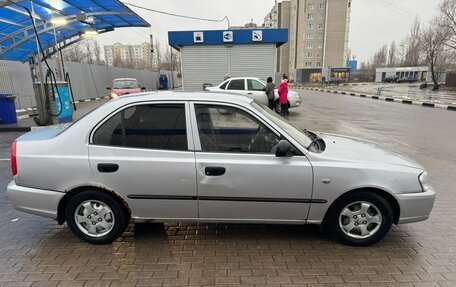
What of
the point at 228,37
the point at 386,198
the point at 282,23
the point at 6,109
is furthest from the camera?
the point at 282,23

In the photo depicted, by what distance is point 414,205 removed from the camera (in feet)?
10.7

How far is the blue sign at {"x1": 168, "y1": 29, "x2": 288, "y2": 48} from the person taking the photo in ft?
59.2

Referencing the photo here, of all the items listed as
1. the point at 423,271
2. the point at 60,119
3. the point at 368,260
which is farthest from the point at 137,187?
the point at 60,119

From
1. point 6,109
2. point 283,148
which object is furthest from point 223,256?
point 6,109

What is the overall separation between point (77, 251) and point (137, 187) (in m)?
0.99

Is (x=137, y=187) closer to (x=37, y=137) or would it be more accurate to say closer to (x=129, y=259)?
(x=129, y=259)

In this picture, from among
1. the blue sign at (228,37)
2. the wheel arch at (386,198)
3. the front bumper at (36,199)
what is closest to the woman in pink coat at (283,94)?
the blue sign at (228,37)

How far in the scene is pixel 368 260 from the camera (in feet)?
10.3

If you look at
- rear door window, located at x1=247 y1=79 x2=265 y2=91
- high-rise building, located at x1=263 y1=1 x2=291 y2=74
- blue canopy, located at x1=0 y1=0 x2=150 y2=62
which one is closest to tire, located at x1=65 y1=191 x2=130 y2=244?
blue canopy, located at x1=0 y1=0 x2=150 y2=62

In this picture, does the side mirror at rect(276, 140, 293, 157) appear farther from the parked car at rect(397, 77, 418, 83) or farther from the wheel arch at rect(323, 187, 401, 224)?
the parked car at rect(397, 77, 418, 83)

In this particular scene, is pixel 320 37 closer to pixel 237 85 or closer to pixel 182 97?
pixel 237 85

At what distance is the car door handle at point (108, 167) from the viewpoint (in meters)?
3.20

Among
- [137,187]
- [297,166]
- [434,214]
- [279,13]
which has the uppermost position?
[279,13]

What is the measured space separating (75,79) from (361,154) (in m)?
24.2
